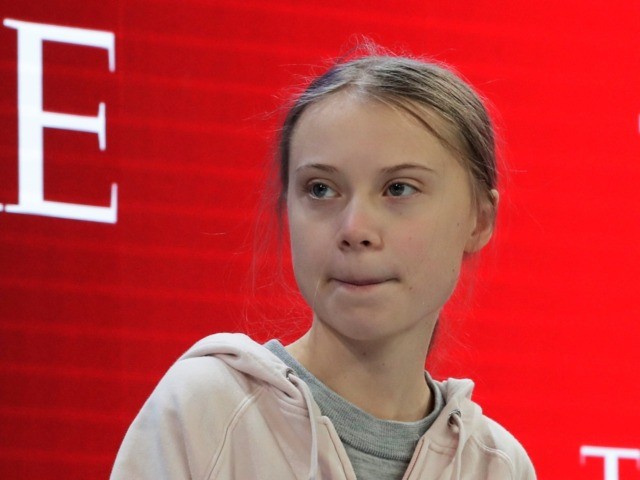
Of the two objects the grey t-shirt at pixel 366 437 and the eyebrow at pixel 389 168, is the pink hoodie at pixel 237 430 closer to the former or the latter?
the grey t-shirt at pixel 366 437

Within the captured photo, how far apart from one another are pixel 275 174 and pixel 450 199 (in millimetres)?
262

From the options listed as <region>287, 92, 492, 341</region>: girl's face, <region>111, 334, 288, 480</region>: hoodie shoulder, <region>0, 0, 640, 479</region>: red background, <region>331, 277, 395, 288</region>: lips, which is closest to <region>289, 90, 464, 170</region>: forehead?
<region>287, 92, 492, 341</region>: girl's face

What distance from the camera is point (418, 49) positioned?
2.15m

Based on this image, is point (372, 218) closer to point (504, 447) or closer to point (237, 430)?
point (237, 430)

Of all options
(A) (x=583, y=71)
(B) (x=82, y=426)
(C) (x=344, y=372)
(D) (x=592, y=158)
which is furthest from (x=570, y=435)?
(C) (x=344, y=372)

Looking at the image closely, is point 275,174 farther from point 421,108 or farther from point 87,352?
point 87,352

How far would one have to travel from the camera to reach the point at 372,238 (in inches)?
45.3

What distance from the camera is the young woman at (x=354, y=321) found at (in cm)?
116

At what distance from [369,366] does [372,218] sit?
0.17 metres

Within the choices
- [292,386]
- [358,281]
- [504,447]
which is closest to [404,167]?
[358,281]

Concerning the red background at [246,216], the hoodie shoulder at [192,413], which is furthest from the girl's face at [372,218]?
the red background at [246,216]

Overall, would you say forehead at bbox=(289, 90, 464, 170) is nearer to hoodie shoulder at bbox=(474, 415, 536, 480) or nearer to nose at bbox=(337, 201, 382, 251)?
nose at bbox=(337, 201, 382, 251)

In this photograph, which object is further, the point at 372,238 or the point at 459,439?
the point at 459,439

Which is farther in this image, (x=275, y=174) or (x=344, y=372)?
(x=275, y=174)
